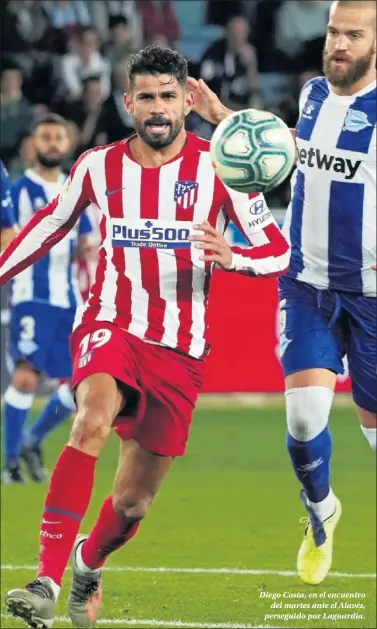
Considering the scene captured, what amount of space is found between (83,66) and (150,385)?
35.0ft

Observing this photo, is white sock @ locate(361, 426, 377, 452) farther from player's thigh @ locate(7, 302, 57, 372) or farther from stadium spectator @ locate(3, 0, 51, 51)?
stadium spectator @ locate(3, 0, 51, 51)

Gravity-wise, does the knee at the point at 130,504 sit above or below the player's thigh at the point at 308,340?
below

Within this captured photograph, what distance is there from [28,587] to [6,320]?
815cm

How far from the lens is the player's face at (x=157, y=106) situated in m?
5.37

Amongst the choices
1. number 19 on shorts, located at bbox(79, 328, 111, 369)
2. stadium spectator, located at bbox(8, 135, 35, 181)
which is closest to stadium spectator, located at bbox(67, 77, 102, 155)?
stadium spectator, located at bbox(8, 135, 35, 181)

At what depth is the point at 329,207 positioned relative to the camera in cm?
643

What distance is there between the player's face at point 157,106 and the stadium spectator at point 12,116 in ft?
31.7

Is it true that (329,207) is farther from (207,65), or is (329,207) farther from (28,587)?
(207,65)

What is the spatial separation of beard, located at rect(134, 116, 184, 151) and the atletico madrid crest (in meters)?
0.16

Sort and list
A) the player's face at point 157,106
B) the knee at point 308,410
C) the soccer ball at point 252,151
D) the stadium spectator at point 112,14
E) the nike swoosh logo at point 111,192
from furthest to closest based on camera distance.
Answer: the stadium spectator at point 112,14, the knee at point 308,410, the nike swoosh logo at point 111,192, the player's face at point 157,106, the soccer ball at point 252,151

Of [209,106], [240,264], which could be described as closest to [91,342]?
[240,264]

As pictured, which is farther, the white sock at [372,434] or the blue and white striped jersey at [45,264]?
the blue and white striped jersey at [45,264]

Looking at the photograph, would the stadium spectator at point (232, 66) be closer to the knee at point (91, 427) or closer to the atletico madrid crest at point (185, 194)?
the atletico madrid crest at point (185, 194)

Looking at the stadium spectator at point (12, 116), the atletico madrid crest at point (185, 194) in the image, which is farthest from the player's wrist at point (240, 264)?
the stadium spectator at point (12, 116)
